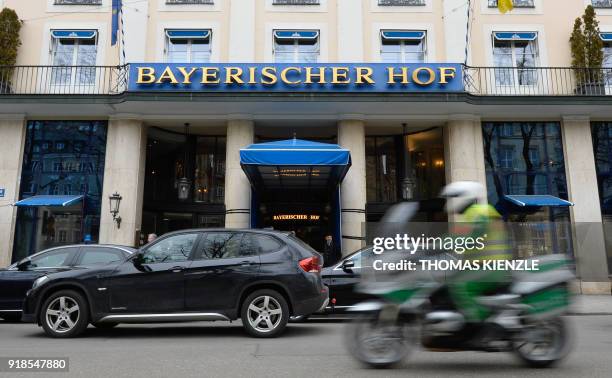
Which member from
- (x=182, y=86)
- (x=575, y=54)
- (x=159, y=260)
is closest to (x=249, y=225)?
(x=182, y=86)

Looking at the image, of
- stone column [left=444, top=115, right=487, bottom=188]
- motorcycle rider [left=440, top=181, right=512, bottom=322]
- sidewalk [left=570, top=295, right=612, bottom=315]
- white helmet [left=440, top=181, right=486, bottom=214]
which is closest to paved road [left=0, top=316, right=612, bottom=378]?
motorcycle rider [left=440, top=181, right=512, bottom=322]

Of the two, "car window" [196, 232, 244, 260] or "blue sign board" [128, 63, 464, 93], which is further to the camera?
"blue sign board" [128, 63, 464, 93]

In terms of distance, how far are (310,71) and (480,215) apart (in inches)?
451

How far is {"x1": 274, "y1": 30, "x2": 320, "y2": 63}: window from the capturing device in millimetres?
17594

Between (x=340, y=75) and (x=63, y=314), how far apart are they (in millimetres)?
11129

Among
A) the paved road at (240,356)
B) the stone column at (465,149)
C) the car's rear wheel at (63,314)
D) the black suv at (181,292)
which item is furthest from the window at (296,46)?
the car's rear wheel at (63,314)

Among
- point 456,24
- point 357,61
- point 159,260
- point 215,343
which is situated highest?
point 456,24

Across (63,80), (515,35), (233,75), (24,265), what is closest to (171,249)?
(24,265)

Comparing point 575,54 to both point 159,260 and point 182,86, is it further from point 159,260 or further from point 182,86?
point 159,260

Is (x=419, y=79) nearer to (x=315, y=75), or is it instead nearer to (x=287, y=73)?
(x=315, y=75)

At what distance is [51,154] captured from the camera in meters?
17.0

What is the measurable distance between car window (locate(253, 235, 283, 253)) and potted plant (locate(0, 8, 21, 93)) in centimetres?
1338

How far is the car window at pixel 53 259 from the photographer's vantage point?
9422mm

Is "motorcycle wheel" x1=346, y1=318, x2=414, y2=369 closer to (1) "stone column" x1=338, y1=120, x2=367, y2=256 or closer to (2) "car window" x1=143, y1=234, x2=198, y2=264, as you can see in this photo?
(2) "car window" x1=143, y1=234, x2=198, y2=264
